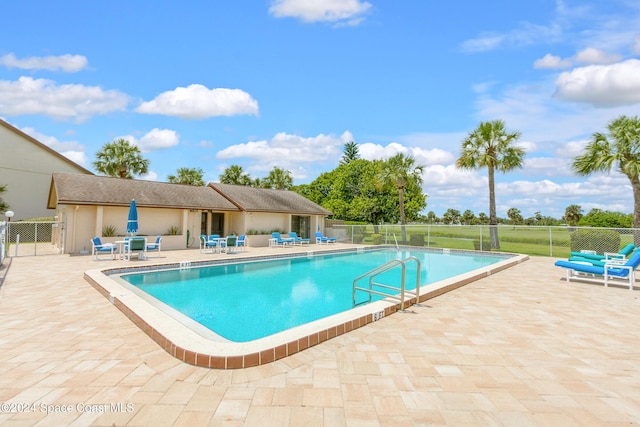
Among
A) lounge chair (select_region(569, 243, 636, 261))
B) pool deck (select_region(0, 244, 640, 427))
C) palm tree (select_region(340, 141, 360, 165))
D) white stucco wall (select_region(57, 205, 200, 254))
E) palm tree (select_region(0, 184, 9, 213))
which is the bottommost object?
pool deck (select_region(0, 244, 640, 427))

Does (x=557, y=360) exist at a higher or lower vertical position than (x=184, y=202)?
lower

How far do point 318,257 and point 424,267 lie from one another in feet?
18.2

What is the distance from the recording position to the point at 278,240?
68.9 ft

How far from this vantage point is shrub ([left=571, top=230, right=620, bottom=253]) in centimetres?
1534

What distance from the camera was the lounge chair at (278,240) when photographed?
20.7 metres

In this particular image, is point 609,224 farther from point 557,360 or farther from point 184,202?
point 184,202

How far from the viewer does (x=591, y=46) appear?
1109 cm

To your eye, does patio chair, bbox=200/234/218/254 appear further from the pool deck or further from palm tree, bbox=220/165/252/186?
palm tree, bbox=220/165/252/186

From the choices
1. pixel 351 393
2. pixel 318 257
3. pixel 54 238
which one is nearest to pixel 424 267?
pixel 318 257

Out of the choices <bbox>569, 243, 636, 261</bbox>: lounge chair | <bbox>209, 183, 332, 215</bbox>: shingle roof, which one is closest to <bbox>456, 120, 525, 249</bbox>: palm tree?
<bbox>569, 243, 636, 261</bbox>: lounge chair

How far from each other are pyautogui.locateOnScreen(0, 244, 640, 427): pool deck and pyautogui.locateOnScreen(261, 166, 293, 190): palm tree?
2854 centimetres

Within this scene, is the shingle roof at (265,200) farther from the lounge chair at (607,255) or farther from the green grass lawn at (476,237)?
the lounge chair at (607,255)

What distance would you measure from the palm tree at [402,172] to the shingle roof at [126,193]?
1291cm

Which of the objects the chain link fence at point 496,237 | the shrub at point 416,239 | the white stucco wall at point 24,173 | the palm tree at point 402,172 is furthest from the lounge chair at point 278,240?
the white stucco wall at point 24,173
